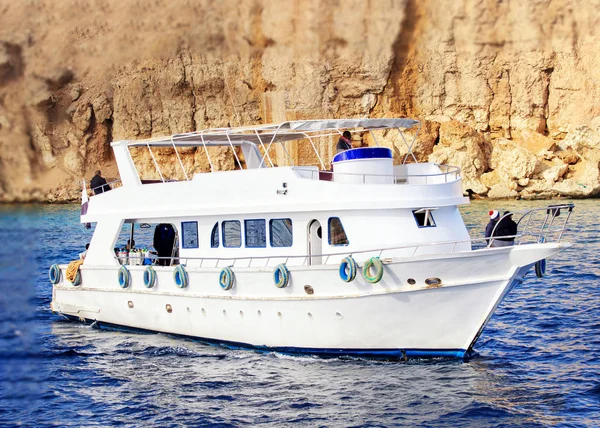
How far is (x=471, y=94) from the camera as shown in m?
69.9

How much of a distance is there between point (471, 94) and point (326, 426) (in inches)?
2426

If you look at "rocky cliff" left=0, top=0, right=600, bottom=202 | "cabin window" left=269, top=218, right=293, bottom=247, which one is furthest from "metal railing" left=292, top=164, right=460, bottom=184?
"rocky cliff" left=0, top=0, right=600, bottom=202

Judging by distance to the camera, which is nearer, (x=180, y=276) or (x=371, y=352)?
(x=371, y=352)

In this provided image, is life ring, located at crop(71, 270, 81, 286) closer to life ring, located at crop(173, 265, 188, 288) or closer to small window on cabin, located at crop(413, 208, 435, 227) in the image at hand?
life ring, located at crop(173, 265, 188, 288)

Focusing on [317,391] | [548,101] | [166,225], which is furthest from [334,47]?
[317,391]

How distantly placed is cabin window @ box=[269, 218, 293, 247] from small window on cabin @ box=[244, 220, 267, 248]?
170 millimetres

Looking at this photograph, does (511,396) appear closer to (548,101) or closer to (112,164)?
(548,101)

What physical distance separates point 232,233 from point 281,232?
1.29m

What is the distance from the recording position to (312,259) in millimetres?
15398

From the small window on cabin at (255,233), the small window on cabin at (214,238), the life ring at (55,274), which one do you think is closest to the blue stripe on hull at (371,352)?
the small window on cabin at (255,233)

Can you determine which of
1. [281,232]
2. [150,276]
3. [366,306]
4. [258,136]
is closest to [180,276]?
[150,276]

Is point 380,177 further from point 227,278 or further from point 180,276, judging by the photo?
point 180,276

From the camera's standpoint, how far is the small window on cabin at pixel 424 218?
1492cm

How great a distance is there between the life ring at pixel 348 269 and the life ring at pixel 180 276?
387cm
